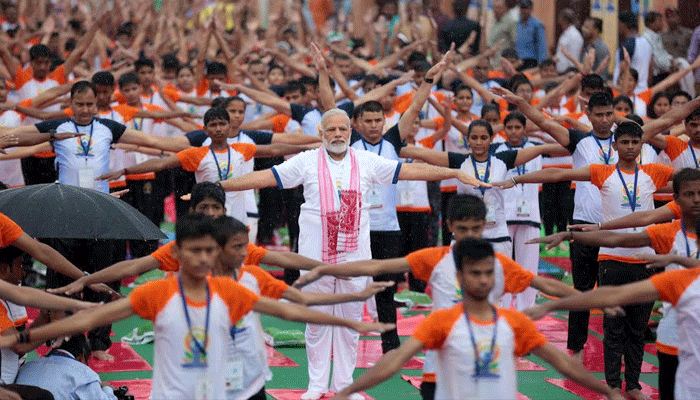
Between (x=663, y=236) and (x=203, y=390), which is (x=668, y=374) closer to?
(x=663, y=236)

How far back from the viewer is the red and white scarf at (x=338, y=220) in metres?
9.40

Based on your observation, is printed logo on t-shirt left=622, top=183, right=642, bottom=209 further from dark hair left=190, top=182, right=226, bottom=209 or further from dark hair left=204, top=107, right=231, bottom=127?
dark hair left=204, top=107, right=231, bottom=127

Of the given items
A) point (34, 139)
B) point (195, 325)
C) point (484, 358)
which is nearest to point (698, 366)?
point (484, 358)

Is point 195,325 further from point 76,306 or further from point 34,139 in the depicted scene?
point 34,139

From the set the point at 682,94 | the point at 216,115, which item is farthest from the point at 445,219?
the point at 216,115

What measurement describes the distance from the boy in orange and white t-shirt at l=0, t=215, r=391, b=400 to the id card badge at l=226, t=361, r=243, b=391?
6.9 inches

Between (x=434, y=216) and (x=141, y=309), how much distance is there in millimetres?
8855

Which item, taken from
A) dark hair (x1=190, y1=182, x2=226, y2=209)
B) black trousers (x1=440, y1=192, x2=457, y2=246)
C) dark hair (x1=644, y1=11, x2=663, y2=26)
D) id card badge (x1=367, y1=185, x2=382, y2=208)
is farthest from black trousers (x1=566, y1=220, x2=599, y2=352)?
dark hair (x1=644, y1=11, x2=663, y2=26)

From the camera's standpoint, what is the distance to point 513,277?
24.0ft

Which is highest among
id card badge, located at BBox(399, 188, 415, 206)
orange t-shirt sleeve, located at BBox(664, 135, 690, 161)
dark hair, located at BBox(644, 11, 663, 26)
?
dark hair, located at BBox(644, 11, 663, 26)

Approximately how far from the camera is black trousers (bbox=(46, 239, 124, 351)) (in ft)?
33.7

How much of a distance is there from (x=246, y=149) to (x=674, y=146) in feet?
12.8

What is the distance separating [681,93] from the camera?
545 inches

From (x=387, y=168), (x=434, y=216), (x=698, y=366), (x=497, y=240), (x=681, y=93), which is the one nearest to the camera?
(x=698, y=366)
